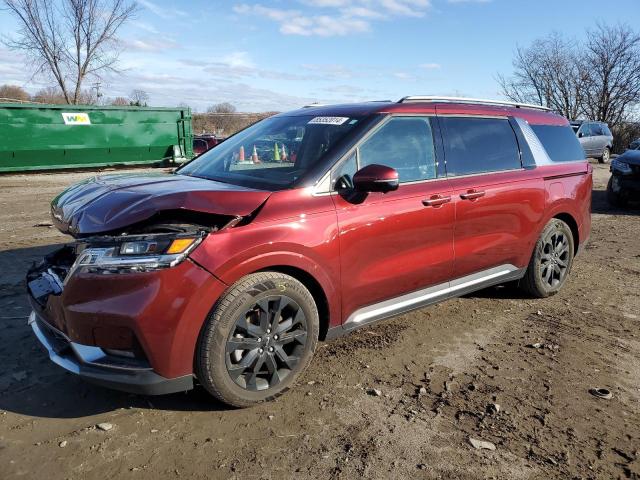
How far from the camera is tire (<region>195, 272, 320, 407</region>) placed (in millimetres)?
2881

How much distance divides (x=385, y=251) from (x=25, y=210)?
871 centimetres

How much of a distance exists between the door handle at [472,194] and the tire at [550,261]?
1.09 metres

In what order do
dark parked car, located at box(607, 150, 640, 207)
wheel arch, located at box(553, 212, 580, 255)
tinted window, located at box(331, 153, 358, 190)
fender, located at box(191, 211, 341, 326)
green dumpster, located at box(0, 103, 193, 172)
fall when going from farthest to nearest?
green dumpster, located at box(0, 103, 193, 172)
dark parked car, located at box(607, 150, 640, 207)
wheel arch, located at box(553, 212, 580, 255)
tinted window, located at box(331, 153, 358, 190)
fender, located at box(191, 211, 341, 326)

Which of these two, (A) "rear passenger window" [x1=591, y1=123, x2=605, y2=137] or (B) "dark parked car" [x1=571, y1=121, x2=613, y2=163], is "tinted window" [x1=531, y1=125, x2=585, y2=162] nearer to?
(B) "dark parked car" [x1=571, y1=121, x2=613, y2=163]

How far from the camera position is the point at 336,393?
3.34 m

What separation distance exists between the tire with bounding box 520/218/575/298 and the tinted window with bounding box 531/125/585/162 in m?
0.65

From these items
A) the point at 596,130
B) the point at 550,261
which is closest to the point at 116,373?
the point at 550,261

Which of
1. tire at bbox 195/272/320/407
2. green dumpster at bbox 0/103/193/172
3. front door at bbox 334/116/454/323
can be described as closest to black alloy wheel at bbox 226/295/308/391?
tire at bbox 195/272/320/407

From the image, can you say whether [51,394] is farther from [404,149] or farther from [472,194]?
[472,194]

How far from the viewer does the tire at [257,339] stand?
288cm

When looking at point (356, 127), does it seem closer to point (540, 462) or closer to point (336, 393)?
point (336, 393)

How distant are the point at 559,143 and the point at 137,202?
420 cm

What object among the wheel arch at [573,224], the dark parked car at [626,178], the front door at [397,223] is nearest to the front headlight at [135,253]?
the front door at [397,223]

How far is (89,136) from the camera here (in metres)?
17.2
